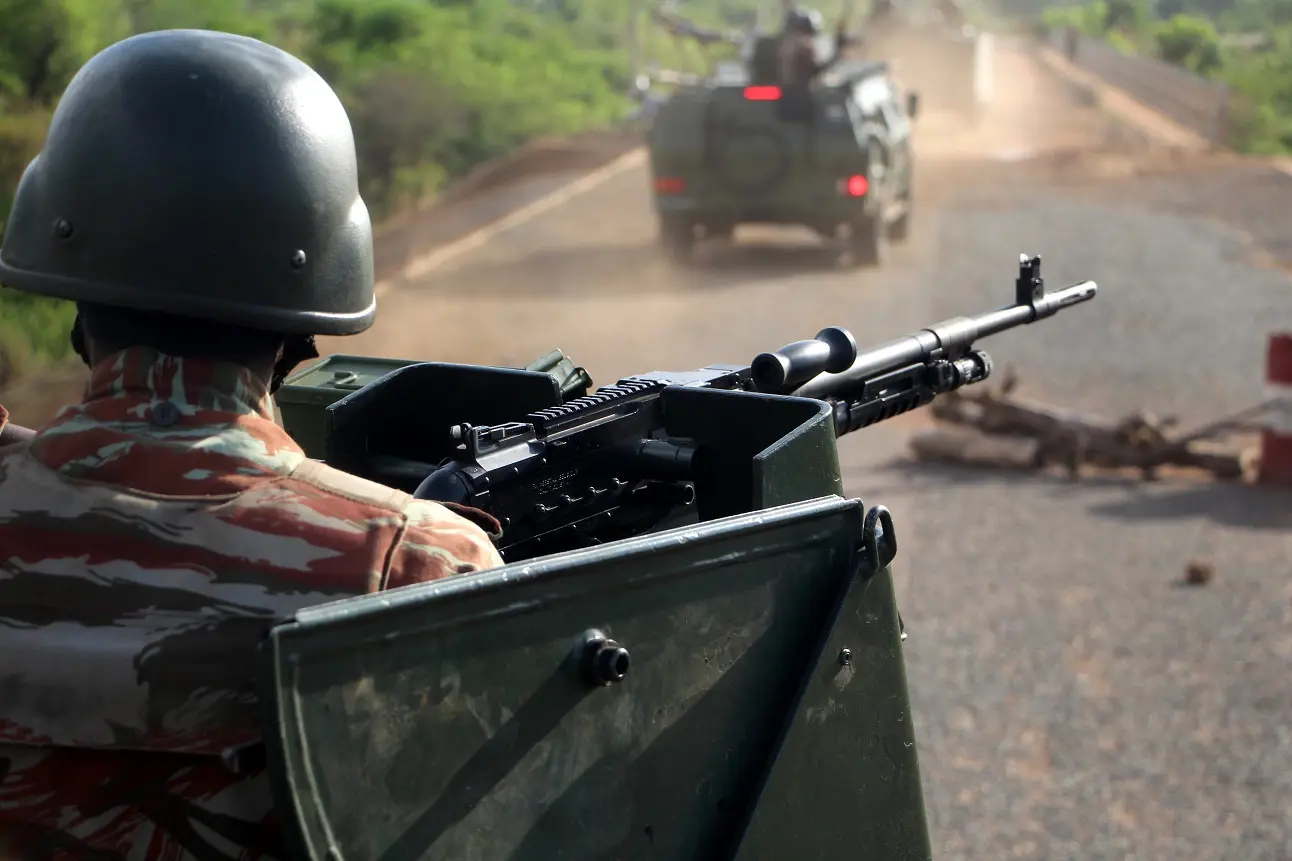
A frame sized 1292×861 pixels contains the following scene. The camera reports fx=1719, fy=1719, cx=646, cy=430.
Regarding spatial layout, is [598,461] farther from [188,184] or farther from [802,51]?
[802,51]

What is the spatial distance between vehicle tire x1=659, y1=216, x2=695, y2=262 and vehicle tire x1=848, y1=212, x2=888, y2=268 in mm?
1681

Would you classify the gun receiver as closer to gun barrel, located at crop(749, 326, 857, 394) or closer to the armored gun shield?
gun barrel, located at crop(749, 326, 857, 394)

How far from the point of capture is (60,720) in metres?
1.87

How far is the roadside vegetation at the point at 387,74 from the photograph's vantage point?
1131cm

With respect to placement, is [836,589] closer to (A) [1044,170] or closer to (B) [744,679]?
(B) [744,679]

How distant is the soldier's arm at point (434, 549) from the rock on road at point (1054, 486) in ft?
12.3

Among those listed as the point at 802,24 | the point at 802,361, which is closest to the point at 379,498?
the point at 802,361

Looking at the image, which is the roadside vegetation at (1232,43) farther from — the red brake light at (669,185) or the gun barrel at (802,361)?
the gun barrel at (802,361)

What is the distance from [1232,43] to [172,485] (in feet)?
195

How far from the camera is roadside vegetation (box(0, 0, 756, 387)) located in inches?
445

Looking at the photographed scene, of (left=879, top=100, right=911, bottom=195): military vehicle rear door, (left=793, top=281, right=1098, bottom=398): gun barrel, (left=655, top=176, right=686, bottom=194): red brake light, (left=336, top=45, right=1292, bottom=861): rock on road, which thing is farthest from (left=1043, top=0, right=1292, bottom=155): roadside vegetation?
(left=793, top=281, right=1098, bottom=398): gun barrel

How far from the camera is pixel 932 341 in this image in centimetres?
393

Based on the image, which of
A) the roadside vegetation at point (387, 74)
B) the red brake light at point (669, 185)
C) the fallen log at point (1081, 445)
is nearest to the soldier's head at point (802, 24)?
the red brake light at point (669, 185)

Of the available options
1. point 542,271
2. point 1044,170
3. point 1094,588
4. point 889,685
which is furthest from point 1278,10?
point 889,685
